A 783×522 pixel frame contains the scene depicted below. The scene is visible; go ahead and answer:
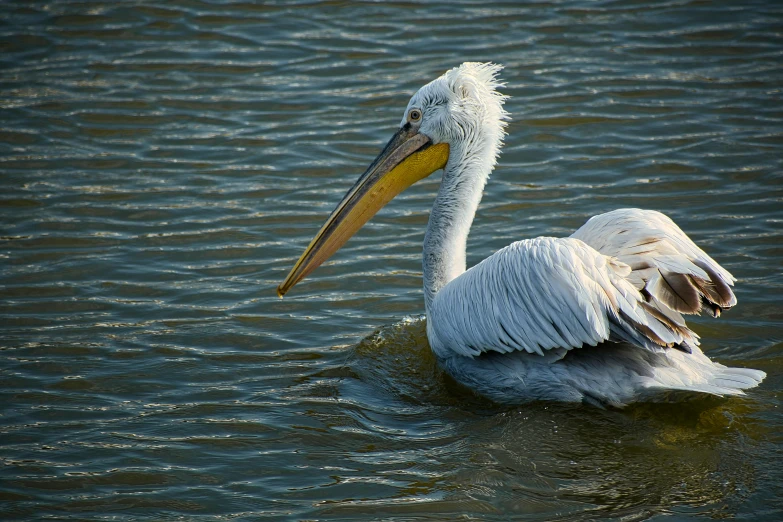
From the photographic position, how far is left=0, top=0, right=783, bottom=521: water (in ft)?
11.7

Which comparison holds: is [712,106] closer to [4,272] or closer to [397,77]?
[397,77]

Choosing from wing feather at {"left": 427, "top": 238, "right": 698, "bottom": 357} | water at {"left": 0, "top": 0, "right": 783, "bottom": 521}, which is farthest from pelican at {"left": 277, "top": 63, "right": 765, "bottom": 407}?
water at {"left": 0, "top": 0, "right": 783, "bottom": 521}

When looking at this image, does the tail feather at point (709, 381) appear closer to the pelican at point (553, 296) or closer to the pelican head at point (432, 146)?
the pelican at point (553, 296)

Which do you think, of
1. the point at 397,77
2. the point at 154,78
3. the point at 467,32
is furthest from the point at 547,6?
the point at 154,78

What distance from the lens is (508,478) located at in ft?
11.5

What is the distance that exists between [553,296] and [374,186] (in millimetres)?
1318

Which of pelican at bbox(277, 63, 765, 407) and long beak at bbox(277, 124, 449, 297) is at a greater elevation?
long beak at bbox(277, 124, 449, 297)

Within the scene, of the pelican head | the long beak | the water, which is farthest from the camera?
the long beak

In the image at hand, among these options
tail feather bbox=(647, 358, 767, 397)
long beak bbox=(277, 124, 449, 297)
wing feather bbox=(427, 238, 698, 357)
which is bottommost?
tail feather bbox=(647, 358, 767, 397)

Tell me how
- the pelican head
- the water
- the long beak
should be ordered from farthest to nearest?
the long beak
the pelican head
the water

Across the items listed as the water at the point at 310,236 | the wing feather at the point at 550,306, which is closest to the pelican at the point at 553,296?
the wing feather at the point at 550,306

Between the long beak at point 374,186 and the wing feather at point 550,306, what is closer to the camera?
the wing feather at point 550,306

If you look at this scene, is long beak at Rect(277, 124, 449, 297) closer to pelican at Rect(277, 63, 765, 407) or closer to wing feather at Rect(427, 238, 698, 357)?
pelican at Rect(277, 63, 765, 407)

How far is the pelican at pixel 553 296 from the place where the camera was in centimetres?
365
